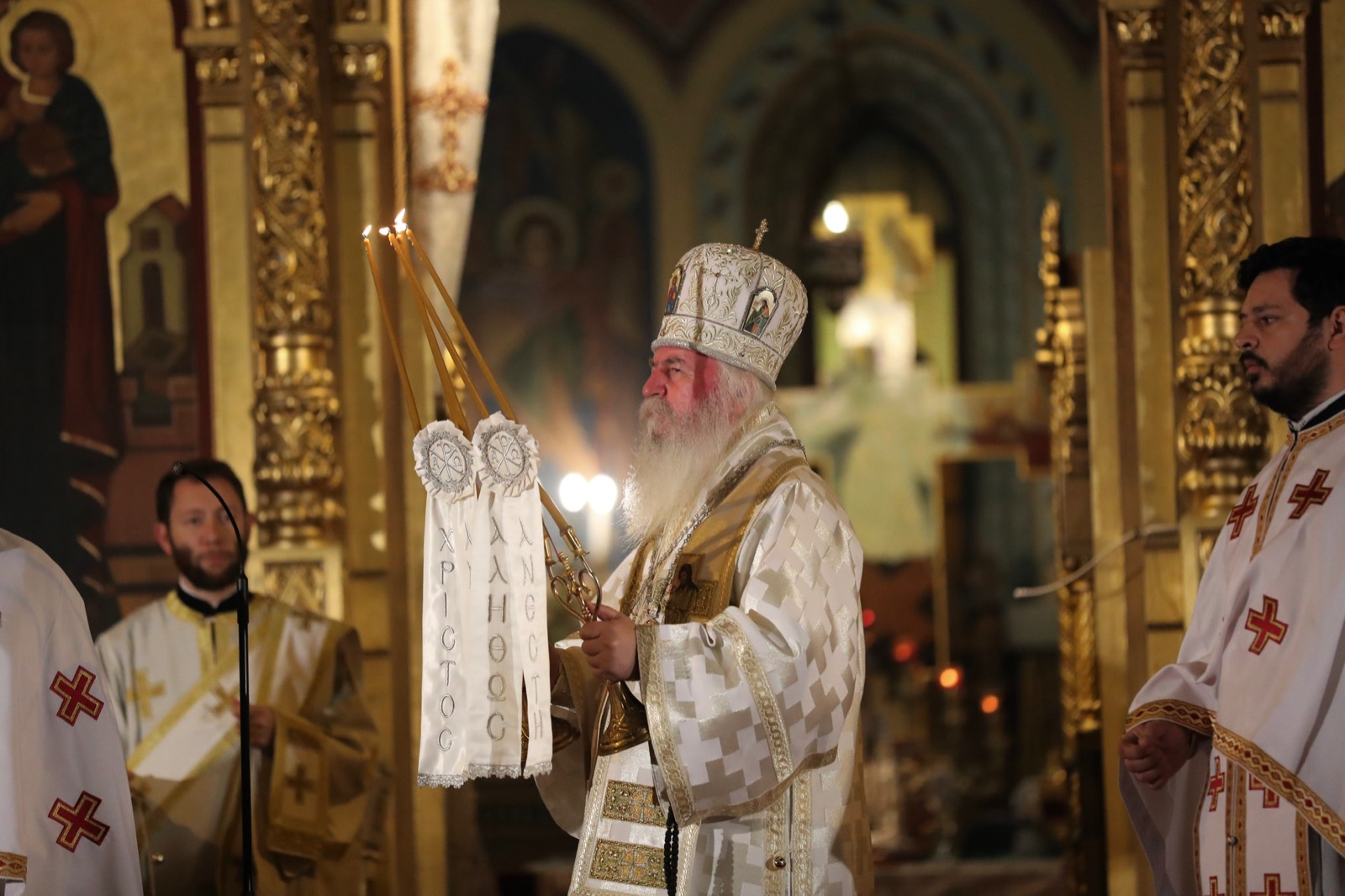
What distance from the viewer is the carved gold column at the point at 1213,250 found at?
582 cm

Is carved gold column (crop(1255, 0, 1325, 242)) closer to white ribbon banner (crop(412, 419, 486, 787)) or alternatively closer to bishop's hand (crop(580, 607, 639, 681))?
bishop's hand (crop(580, 607, 639, 681))

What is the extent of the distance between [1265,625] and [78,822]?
265cm

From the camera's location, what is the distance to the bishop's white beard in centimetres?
412

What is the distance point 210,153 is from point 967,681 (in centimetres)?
735

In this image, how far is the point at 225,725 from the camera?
17.5ft

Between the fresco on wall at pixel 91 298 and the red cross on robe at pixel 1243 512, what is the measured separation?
141 inches

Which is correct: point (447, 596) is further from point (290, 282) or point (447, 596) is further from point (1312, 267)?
point (290, 282)

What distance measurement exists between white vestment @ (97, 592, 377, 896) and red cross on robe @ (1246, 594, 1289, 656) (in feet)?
8.85

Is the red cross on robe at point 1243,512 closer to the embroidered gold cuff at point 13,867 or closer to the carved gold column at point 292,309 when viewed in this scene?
the embroidered gold cuff at point 13,867

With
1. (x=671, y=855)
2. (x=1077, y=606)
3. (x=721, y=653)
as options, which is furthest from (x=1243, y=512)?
(x=1077, y=606)

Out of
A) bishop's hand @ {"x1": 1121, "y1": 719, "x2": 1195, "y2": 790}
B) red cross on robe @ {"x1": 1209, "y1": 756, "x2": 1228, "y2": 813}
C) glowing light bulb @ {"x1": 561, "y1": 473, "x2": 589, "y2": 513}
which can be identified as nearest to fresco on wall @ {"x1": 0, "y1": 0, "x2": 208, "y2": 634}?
bishop's hand @ {"x1": 1121, "y1": 719, "x2": 1195, "y2": 790}

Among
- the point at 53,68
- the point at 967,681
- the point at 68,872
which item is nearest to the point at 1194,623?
the point at 68,872

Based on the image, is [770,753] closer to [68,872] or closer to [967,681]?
[68,872]

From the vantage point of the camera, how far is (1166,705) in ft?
13.9
